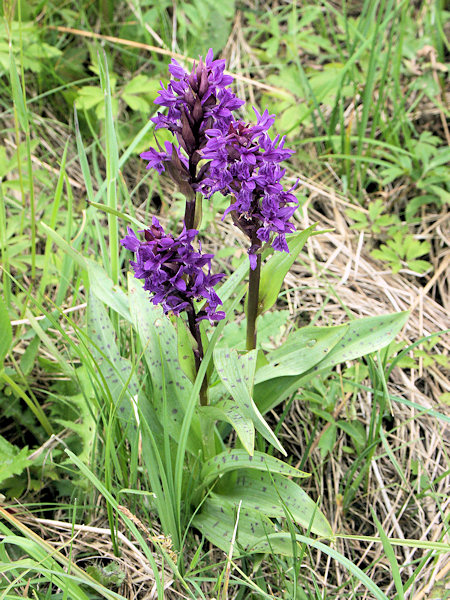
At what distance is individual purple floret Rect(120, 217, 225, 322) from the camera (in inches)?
68.1

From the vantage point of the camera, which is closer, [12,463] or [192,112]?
[192,112]

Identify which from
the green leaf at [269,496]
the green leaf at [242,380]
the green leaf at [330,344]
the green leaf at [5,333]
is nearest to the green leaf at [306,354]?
the green leaf at [330,344]

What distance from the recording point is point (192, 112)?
5.83ft

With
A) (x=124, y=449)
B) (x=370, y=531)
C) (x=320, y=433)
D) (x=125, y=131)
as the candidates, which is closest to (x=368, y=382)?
(x=320, y=433)

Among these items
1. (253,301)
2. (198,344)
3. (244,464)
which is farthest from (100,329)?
(244,464)

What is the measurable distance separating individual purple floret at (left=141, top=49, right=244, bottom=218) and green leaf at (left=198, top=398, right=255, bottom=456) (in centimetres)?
72

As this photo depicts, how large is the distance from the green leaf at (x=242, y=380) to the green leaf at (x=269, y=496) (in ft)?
0.76

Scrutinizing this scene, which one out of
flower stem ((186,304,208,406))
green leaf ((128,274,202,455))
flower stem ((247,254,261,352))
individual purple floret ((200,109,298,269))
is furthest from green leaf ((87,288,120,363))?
individual purple floret ((200,109,298,269))

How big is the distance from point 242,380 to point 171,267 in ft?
1.42

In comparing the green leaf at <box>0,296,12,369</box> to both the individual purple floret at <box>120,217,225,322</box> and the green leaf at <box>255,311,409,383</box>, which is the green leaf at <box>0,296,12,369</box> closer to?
the individual purple floret at <box>120,217,225,322</box>

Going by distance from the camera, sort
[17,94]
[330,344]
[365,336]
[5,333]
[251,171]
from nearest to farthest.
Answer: [251,171] < [330,344] < [365,336] < [5,333] < [17,94]

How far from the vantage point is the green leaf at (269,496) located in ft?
6.57

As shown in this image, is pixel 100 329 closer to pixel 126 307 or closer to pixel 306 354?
pixel 126 307

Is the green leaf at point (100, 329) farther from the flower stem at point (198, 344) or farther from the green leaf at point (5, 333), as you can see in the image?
the flower stem at point (198, 344)
